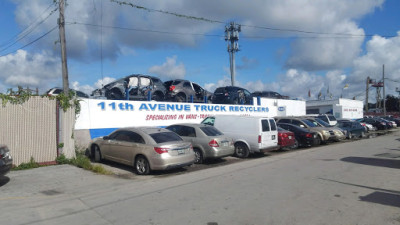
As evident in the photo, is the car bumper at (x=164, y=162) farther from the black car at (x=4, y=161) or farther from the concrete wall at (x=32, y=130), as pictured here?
the concrete wall at (x=32, y=130)

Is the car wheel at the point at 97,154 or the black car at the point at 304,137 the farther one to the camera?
the black car at the point at 304,137

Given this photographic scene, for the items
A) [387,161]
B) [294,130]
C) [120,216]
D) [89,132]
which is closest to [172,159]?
[120,216]

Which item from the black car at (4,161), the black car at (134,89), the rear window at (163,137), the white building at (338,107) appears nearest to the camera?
the black car at (4,161)

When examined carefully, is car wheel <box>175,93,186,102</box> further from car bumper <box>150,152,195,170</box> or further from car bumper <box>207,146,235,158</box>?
car bumper <box>150,152,195,170</box>

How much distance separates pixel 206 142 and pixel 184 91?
8316mm

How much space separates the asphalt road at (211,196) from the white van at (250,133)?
3068 millimetres

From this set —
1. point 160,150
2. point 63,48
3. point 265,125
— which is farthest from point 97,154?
point 265,125

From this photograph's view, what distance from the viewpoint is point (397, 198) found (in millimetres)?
Result: 6887

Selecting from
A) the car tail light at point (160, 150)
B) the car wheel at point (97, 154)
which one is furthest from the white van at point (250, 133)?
the car wheel at point (97, 154)

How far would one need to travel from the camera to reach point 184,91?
791 inches

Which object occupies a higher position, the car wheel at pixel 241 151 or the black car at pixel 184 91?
the black car at pixel 184 91

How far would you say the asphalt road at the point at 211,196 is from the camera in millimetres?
5699

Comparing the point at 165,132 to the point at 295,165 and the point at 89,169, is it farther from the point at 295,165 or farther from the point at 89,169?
the point at 295,165

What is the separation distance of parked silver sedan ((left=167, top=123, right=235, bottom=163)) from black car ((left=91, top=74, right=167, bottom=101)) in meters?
5.27
